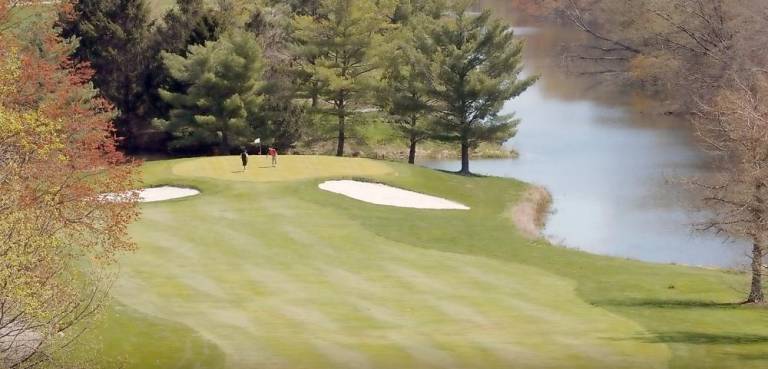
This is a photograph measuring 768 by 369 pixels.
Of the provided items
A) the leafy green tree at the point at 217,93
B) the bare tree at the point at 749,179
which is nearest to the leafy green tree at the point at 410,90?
the leafy green tree at the point at 217,93

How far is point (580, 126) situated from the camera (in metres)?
81.4

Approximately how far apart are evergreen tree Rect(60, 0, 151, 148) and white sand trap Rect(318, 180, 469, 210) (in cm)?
2302

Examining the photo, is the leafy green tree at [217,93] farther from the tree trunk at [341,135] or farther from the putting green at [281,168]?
the putting green at [281,168]

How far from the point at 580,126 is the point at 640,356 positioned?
5809 cm

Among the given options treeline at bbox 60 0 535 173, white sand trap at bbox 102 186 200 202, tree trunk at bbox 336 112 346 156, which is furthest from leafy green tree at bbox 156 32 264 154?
white sand trap at bbox 102 186 200 202

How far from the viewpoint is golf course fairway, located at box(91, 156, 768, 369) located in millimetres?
24625

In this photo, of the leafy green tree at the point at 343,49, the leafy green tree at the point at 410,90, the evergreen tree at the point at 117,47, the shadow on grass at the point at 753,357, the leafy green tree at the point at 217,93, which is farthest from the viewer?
the leafy green tree at the point at 343,49

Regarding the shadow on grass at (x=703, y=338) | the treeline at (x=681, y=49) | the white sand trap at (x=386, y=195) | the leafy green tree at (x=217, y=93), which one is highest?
the treeline at (x=681, y=49)

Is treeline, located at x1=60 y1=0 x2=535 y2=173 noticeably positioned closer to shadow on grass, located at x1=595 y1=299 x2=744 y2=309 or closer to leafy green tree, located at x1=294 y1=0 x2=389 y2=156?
leafy green tree, located at x1=294 y1=0 x2=389 y2=156

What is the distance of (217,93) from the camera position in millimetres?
66562

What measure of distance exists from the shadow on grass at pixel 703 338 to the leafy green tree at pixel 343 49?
147 feet

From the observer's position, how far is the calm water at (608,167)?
47.2m

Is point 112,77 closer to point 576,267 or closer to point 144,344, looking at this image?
point 576,267

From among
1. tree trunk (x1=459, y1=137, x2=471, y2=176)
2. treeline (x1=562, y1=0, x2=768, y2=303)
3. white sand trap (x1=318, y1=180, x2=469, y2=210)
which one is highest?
treeline (x1=562, y1=0, x2=768, y2=303)
